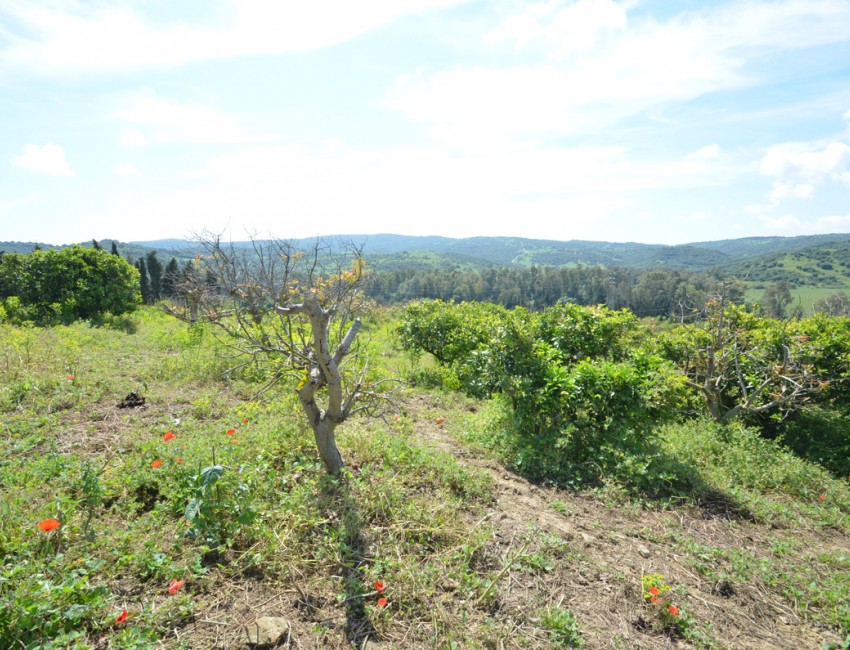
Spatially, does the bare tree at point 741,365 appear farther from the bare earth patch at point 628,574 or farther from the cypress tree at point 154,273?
the cypress tree at point 154,273

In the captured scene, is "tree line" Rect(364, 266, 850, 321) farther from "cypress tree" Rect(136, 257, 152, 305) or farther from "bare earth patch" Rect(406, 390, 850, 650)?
"bare earth patch" Rect(406, 390, 850, 650)

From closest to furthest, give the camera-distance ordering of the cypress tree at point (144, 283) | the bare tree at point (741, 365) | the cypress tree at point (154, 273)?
1. the bare tree at point (741, 365)
2. the cypress tree at point (144, 283)
3. the cypress tree at point (154, 273)

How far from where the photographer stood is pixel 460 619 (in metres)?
2.87

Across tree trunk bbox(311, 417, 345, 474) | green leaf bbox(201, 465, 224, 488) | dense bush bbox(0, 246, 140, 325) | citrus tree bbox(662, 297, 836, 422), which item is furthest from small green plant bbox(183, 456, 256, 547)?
dense bush bbox(0, 246, 140, 325)

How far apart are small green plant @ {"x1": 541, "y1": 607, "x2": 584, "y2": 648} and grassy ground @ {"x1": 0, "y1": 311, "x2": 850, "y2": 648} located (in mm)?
11

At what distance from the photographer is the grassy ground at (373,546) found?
8.97 ft

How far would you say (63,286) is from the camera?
582 inches

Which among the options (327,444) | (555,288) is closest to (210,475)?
(327,444)

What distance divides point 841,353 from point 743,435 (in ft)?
10.9

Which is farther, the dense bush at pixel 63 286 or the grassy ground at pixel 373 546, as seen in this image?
the dense bush at pixel 63 286

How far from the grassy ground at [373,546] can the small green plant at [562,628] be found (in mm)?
11

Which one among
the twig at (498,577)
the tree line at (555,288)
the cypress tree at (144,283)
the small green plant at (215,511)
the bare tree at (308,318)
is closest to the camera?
the twig at (498,577)

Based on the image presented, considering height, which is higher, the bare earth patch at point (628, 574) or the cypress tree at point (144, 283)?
the cypress tree at point (144, 283)

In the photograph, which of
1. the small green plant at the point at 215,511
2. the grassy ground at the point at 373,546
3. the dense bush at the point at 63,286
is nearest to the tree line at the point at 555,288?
the dense bush at the point at 63,286
